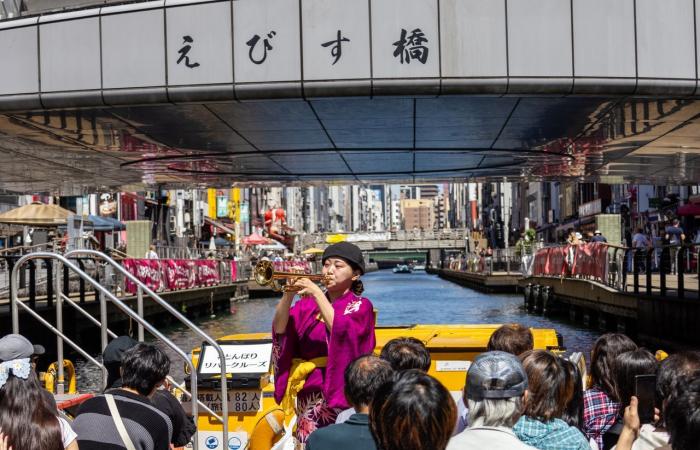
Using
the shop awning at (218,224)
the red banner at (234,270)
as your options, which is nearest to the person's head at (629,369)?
the red banner at (234,270)

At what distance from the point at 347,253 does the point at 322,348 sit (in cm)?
71

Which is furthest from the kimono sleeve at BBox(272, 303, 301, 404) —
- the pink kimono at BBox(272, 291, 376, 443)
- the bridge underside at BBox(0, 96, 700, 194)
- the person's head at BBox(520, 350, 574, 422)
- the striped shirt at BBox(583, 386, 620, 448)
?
the bridge underside at BBox(0, 96, 700, 194)

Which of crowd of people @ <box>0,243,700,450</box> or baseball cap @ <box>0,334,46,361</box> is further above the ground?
baseball cap @ <box>0,334,46,361</box>

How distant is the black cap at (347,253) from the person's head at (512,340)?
3.41 feet

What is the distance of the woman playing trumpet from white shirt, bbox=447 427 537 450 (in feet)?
7.73

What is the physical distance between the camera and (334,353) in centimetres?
635

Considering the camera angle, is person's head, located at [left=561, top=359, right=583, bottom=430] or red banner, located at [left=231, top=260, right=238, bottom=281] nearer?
person's head, located at [left=561, top=359, right=583, bottom=430]

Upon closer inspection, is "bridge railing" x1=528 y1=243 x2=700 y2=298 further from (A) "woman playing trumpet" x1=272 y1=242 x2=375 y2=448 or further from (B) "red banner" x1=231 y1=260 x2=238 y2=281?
(B) "red banner" x1=231 y1=260 x2=238 y2=281

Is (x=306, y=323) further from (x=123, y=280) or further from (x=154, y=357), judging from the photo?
(x=123, y=280)

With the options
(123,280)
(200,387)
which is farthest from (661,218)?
(200,387)

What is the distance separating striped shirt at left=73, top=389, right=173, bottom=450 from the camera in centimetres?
514

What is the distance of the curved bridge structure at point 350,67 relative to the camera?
12445 mm

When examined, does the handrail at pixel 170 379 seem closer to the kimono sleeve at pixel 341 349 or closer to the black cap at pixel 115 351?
the black cap at pixel 115 351

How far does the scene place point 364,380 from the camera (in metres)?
4.78
